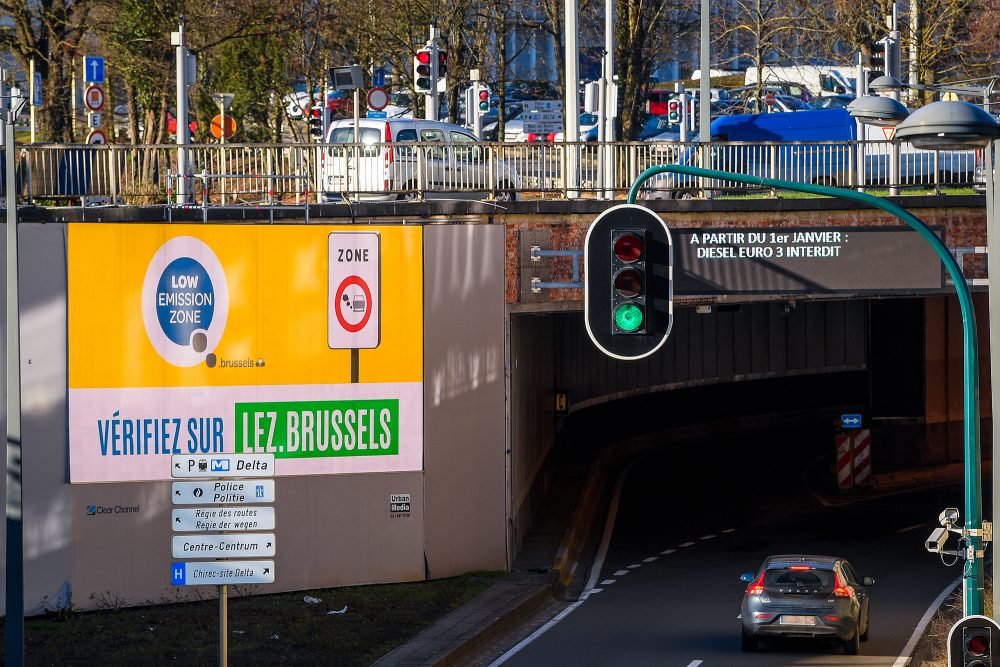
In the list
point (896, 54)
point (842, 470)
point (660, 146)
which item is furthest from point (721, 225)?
point (842, 470)

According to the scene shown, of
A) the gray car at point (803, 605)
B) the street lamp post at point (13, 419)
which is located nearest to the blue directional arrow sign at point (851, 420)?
the gray car at point (803, 605)

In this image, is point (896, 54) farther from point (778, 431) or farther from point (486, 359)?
point (778, 431)

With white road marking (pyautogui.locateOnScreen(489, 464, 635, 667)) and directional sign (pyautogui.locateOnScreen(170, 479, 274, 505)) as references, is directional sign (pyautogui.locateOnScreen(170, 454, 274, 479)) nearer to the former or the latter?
directional sign (pyautogui.locateOnScreen(170, 479, 274, 505))

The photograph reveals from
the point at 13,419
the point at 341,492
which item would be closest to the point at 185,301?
the point at 341,492

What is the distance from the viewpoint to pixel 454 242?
23516mm

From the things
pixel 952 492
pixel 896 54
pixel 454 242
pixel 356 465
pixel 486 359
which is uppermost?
pixel 896 54

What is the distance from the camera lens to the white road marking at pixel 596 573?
19.4m

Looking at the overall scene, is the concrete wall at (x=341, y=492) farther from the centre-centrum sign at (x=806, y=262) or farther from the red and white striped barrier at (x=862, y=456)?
the red and white striped barrier at (x=862, y=456)

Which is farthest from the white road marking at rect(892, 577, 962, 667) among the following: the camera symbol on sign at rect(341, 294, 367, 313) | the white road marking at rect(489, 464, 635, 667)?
the camera symbol on sign at rect(341, 294, 367, 313)

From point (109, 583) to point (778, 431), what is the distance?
1100 inches

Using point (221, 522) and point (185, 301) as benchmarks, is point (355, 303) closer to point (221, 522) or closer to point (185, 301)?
point (185, 301)

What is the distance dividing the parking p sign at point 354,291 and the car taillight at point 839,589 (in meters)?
8.29

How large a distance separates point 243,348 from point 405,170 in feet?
14.1

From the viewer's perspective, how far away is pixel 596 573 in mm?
25734
